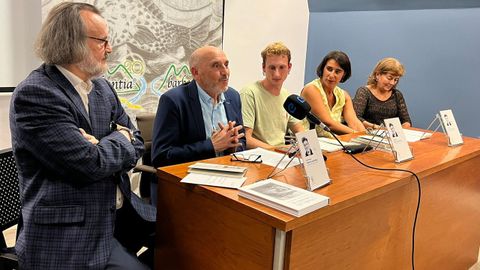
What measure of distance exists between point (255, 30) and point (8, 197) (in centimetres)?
308

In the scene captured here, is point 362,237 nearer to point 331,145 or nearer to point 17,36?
point 331,145

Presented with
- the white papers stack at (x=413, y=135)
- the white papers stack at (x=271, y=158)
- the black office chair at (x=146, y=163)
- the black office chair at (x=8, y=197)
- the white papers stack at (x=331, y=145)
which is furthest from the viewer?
the white papers stack at (x=413, y=135)

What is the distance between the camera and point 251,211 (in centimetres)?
122

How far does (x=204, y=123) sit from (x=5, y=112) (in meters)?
1.41

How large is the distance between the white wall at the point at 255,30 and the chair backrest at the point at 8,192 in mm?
2673

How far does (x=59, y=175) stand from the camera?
1.32m

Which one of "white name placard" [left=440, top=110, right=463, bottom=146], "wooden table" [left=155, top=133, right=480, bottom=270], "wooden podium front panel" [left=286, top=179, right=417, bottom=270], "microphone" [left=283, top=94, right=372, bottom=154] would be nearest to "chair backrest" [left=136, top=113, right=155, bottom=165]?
"wooden table" [left=155, top=133, right=480, bottom=270]

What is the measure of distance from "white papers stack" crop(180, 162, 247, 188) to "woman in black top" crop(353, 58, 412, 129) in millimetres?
2146

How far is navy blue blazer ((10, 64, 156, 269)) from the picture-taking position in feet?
4.14

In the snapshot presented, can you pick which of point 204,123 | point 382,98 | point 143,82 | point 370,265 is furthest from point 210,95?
point 382,98

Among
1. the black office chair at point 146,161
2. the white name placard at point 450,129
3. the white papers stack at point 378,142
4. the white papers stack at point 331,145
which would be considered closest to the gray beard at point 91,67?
the black office chair at point 146,161

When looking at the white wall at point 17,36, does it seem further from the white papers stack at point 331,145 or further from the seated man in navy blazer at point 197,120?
the white papers stack at point 331,145

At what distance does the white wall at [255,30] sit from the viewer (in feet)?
12.7

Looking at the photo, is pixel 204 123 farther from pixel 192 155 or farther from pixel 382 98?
pixel 382 98
